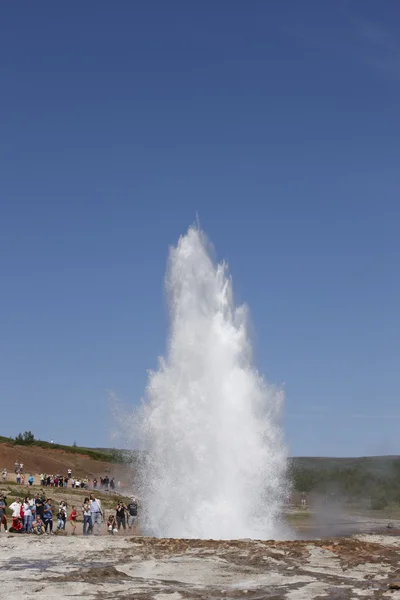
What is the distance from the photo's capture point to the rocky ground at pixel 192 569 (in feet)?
52.2

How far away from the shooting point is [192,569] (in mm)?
18375

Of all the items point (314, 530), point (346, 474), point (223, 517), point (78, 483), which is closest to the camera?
point (223, 517)

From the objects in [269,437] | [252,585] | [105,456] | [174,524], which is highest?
[105,456]

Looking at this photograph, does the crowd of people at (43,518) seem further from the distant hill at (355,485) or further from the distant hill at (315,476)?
the distant hill at (355,485)

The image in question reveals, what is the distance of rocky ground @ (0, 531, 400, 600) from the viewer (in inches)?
627

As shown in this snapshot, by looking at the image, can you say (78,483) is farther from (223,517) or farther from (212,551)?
(212,551)

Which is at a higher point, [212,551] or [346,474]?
[346,474]

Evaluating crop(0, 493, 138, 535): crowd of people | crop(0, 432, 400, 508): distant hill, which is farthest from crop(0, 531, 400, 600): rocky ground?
crop(0, 432, 400, 508): distant hill

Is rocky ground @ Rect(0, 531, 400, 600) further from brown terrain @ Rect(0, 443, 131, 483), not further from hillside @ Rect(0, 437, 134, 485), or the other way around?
brown terrain @ Rect(0, 443, 131, 483)

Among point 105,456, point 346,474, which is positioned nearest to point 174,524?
point 346,474

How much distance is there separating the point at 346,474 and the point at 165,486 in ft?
172

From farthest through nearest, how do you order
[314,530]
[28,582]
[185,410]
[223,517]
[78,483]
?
1. [78,483]
2. [314,530]
3. [185,410]
4. [223,517]
5. [28,582]

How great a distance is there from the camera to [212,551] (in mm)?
20203

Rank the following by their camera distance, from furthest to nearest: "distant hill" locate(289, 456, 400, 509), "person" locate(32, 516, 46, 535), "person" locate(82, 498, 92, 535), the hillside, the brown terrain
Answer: the hillside < the brown terrain < "distant hill" locate(289, 456, 400, 509) < "person" locate(82, 498, 92, 535) < "person" locate(32, 516, 46, 535)
